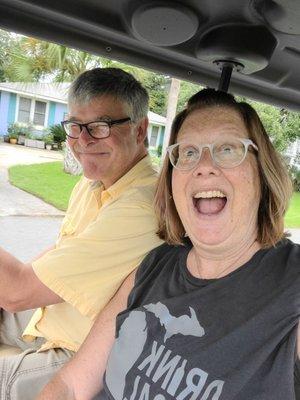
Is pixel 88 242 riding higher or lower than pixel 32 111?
lower

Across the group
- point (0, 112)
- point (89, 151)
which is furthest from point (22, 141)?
point (89, 151)

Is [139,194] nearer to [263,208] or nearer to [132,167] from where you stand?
[132,167]

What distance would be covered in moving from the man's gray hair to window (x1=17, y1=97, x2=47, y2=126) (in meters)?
23.4

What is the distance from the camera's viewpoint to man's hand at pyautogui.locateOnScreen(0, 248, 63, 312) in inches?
65.2

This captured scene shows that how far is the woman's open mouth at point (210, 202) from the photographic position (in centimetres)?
146

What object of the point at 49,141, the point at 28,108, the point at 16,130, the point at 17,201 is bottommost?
the point at 17,201

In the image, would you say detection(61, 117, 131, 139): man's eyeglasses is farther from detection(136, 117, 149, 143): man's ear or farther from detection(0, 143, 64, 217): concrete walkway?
detection(0, 143, 64, 217): concrete walkway

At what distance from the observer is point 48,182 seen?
13.0 meters

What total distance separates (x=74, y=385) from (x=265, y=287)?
80 cm

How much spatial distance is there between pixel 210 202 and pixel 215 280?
0.24 metres

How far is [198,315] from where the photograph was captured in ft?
4.50

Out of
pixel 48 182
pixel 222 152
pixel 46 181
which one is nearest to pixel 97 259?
pixel 222 152

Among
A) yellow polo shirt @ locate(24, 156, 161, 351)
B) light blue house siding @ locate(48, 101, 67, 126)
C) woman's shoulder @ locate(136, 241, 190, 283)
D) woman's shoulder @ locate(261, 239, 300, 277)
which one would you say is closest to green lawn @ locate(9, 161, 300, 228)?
yellow polo shirt @ locate(24, 156, 161, 351)

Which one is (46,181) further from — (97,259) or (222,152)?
(222,152)
